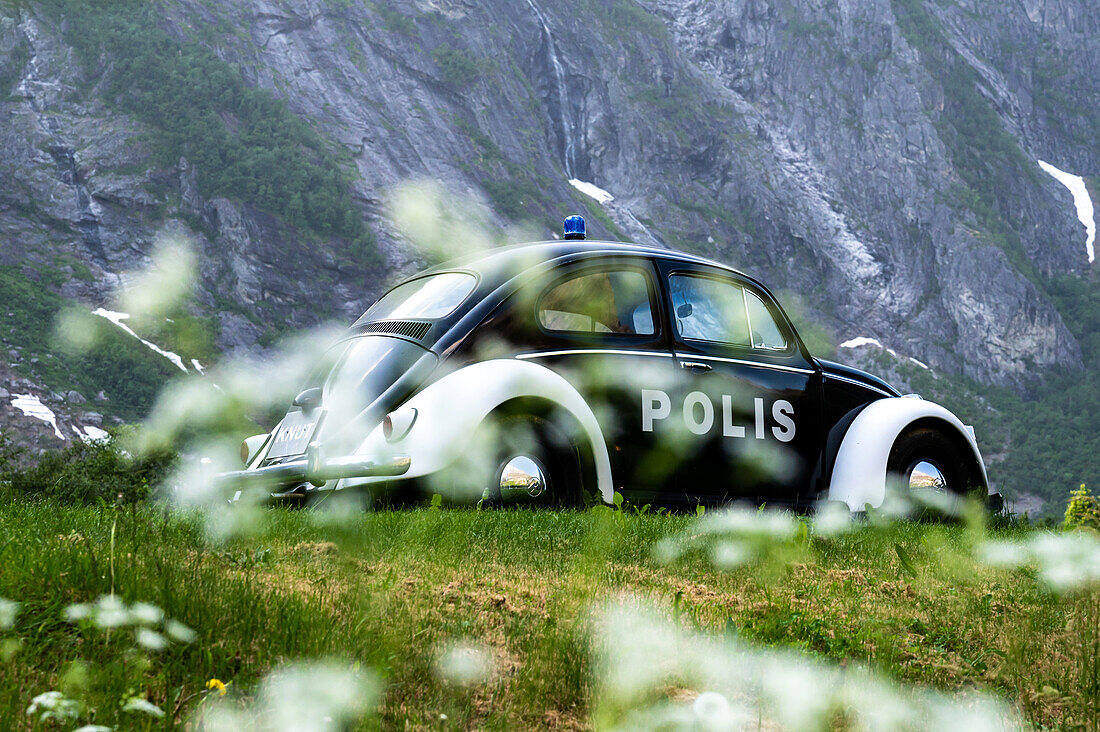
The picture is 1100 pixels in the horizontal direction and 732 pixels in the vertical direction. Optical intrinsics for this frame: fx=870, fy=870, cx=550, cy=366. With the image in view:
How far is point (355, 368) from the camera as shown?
17.9 ft

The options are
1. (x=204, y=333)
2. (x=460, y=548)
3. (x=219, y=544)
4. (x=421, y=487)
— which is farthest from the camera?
(x=204, y=333)

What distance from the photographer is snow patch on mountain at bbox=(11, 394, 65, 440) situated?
238 ft

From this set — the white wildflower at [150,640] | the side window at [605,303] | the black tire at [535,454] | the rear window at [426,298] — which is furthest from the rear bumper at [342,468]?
the white wildflower at [150,640]

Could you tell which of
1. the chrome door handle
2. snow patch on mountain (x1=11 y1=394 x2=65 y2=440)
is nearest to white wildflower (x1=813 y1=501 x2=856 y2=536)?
the chrome door handle

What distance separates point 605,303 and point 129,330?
97195 mm

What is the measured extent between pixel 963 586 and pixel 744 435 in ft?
7.03

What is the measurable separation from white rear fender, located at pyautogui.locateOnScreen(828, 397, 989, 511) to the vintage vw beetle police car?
0.01 metres

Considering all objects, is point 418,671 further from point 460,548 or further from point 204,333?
point 204,333

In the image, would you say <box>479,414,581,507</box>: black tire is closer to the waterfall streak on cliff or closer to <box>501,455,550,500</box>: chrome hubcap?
<box>501,455,550,500</box>: chrome hubcap

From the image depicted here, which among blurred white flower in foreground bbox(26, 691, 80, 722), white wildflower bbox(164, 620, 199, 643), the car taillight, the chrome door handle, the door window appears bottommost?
blurred white flower in foreground bbox(26, 691, 80, 722)

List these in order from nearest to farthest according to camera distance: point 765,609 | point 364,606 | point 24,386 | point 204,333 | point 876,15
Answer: point 364,606
point 765,609
point 24,386
point 204,333
point 876,15

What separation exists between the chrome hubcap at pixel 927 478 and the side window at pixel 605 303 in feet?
8.11

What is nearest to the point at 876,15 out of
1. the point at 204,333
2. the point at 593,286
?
the point at 204,333

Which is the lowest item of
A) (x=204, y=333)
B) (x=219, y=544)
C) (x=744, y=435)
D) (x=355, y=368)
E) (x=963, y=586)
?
(x=963, y=586)
